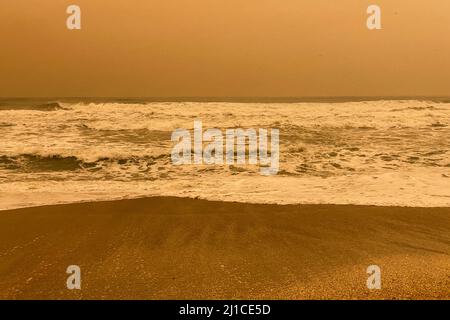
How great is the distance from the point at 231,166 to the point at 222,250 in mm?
5425

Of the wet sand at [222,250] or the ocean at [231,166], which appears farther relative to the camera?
the ocean at [231,166]

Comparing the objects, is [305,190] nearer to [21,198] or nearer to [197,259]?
[197,259]

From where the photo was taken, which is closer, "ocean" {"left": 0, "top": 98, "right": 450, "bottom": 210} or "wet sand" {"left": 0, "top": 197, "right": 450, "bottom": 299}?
"wet sand" {"left": 0, "top": 197, "right": 450, "bottom": 299}

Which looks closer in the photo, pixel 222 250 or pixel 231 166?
pixel 222 250

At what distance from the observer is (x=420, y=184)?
7.89 metres

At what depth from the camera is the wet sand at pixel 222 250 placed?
3373mm

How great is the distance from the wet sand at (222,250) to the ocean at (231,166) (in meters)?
0.82

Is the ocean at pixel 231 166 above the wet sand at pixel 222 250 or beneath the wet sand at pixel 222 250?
above

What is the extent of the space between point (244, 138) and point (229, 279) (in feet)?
35.3

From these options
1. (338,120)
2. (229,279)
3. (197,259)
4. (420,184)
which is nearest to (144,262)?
(197,259)

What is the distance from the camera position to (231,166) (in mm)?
9773

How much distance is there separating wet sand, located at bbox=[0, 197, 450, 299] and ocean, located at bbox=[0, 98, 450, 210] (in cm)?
82

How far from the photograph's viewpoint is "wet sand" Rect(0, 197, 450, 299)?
3.37 m
